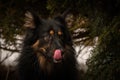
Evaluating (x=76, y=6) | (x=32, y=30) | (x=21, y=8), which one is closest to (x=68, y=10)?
(x=76, y=6)

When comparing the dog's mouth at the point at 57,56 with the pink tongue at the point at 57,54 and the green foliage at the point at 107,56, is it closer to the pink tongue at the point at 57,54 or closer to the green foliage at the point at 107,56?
the pink tongue at the point at 57,54

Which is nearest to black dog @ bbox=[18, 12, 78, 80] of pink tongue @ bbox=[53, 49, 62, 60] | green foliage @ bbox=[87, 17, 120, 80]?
pink tongue @ bbox=[53, 49, 62, 60]

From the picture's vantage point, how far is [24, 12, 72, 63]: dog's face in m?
5.53

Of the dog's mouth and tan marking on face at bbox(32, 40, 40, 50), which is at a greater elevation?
tan marking on face at bbox(32, 40, 40, 50)

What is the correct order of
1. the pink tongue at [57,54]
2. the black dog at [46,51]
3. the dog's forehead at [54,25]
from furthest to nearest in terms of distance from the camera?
the dog's forehead at [54,25] < the black dog at [46,51] < the pink tongue at [57,54]

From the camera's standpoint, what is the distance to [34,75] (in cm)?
595

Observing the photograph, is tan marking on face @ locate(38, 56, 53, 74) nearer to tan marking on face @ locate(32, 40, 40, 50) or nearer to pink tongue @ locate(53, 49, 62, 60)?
tan marking on face @ locate(32, 40, 40, 50)

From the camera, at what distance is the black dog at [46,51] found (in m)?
5.61

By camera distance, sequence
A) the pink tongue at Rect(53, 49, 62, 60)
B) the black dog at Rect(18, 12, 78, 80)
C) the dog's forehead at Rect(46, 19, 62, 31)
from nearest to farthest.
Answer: the pink tongue at Rect(53, 49, 62, 60)
the black dog at Rect(18, 12, 78, 80)
the dog's forehead at Rect(46, 19, 62, 31)

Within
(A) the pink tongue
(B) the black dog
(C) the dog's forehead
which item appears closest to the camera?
(A) the pink tongue

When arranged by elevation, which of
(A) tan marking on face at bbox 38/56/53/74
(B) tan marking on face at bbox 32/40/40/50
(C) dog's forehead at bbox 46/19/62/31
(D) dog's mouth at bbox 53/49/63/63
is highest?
(C) dog's forehead at bbox 46/19/62/31

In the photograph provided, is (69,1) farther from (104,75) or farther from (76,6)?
(104,75)

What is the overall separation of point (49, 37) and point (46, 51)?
20cm

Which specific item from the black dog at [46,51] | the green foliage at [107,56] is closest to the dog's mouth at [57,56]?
the black dog at [46,51]
